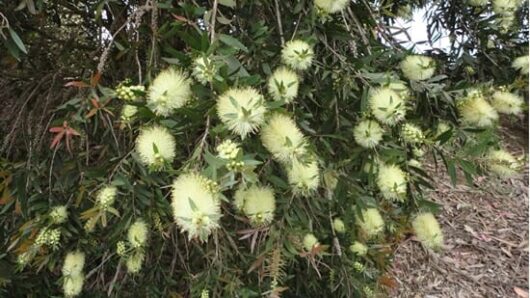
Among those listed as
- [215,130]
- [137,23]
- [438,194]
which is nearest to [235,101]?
[215,130]

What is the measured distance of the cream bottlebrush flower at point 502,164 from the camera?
3.98 feet

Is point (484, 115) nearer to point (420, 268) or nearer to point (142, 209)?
point (142, 209)

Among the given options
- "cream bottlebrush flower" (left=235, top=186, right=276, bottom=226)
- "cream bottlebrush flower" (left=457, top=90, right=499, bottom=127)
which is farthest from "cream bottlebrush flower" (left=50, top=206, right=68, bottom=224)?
"cream bottlebrush flower" (left=457, top=90, right=499, bottom=127)

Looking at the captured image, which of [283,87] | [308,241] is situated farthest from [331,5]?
[308,241]

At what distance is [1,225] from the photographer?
5.53 ft

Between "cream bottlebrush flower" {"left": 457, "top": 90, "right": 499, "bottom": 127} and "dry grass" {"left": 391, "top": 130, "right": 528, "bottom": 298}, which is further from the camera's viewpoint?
"dry grass" {"left": 391, "top": 130, "right": 528, "bottom": 298}

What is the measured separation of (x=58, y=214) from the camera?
142cm

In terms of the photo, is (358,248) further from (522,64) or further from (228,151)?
(228,151)

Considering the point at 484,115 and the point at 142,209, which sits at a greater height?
the point at 484,115

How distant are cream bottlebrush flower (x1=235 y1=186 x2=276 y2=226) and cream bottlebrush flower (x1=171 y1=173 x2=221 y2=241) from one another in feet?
0.64

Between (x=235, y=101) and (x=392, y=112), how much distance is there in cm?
32

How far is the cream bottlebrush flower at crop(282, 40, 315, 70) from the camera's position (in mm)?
1064

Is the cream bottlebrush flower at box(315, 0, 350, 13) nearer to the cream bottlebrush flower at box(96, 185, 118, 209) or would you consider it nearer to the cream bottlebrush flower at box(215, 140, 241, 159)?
the cream bottlebrush flower at box(215, 140, 241, 159)

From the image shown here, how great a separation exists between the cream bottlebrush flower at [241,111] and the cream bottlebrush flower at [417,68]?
1.49 ft
